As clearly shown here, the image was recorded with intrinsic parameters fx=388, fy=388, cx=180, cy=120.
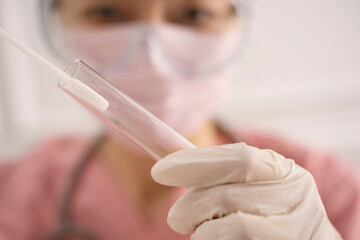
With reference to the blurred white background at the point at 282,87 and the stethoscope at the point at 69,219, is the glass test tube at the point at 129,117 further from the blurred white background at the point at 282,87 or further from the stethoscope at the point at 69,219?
the blurred white background at the point at 282,87

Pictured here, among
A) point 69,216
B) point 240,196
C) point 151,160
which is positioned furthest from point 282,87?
point 240,196

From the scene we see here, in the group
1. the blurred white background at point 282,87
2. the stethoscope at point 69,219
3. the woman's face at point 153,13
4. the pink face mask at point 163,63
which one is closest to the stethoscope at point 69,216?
the stethoscope at point 69,219

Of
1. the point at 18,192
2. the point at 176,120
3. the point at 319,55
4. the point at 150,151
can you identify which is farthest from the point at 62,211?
the point at 319,55

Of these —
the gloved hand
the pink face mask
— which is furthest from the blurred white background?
the gloved hand

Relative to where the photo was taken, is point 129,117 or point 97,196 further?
point 97,196

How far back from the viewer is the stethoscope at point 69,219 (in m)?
0.88

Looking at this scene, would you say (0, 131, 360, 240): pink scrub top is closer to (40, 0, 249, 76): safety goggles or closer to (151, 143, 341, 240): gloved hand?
(40, 0, 249, 76): safety goggles

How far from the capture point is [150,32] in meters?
0.74

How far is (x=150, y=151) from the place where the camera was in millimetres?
387

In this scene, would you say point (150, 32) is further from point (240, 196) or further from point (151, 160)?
point (240, 196)

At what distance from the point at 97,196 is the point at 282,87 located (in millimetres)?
850

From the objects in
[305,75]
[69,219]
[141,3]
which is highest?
[141,3]

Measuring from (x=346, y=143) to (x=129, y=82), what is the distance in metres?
1.05

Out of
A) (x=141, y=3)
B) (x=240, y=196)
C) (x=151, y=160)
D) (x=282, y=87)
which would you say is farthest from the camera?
(x=282, y=87)
